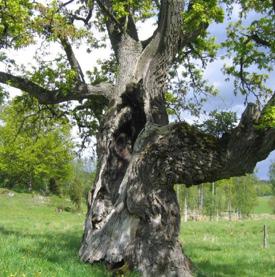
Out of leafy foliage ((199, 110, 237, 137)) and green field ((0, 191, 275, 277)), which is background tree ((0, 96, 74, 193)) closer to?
green field ((0, 191, 275, 277))

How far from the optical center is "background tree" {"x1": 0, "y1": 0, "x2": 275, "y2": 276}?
1214 centimetres

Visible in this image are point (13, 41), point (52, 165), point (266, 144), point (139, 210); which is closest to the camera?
point (266, 144)

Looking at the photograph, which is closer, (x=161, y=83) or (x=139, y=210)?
(x=139, y=210)

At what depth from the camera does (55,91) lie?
1748cm

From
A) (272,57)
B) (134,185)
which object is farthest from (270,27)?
(134,185)

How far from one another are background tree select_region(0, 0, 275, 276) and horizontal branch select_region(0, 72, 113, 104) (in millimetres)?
35

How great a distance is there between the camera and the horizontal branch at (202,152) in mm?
11695

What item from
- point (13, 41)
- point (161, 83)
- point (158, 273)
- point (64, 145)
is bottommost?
point (158, 273)

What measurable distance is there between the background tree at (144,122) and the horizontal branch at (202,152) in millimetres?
25

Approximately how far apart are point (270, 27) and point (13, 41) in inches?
344

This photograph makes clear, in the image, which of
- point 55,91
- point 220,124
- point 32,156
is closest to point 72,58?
point 55,91

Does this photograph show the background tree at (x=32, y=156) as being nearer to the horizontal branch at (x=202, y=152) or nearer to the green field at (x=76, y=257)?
the green field at (x=76, y=257)

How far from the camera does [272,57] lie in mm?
13453

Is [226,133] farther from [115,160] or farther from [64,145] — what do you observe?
[64,145]
